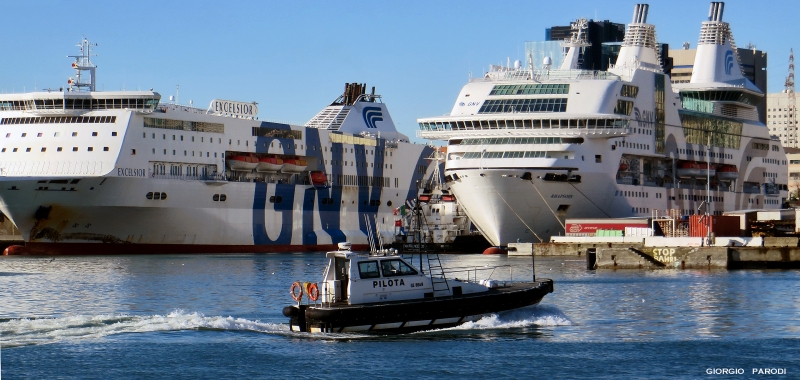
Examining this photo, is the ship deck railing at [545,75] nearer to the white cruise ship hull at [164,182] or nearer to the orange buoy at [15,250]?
the white cruise ship hull at [164,182]

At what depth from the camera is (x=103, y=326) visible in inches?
1153

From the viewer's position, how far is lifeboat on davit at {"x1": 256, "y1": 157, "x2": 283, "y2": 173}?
240 feet

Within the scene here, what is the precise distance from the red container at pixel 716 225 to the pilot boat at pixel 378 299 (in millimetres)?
28777

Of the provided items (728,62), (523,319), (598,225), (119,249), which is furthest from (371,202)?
(523,319)

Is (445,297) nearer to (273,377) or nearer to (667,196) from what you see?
(273,377)

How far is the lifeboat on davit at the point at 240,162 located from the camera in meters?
71.4

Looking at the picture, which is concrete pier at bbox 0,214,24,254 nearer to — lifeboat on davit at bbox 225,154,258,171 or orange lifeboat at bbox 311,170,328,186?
lifeboat on davit at bbox 225,154,258,171

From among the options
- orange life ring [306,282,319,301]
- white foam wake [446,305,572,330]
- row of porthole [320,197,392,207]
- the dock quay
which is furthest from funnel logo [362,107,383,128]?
orange life ring [306,282,319,301]

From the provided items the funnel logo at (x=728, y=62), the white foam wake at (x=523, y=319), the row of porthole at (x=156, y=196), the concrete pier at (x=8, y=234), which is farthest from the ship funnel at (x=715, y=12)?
the white foam wake at (x=523, y=319)

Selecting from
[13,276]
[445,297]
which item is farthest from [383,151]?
[445,297]

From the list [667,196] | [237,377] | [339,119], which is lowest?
[237,377]

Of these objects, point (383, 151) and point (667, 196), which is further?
point (383, 151)

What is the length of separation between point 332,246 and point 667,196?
816 inches

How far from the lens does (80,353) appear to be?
84.0 ft
